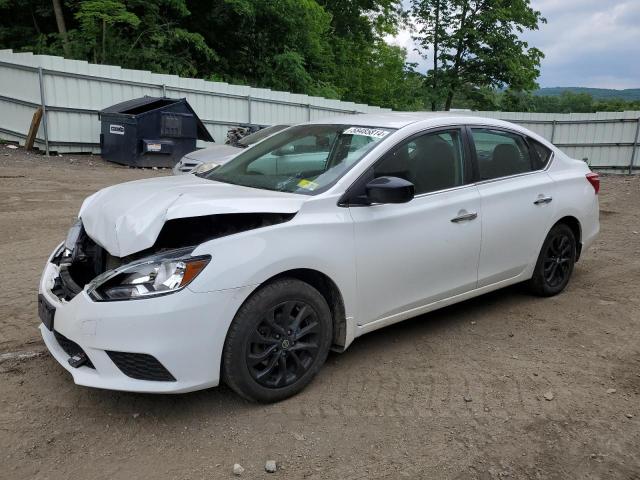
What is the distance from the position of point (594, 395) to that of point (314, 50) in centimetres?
2252

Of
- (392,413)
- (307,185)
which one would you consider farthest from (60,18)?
(392,413)

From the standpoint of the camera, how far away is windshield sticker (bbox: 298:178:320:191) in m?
3.54

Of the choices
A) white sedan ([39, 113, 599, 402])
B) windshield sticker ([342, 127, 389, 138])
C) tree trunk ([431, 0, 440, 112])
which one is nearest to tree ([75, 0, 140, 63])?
white sedan ([39, 113, 599, 402])

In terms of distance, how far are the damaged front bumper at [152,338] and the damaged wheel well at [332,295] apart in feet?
1.55

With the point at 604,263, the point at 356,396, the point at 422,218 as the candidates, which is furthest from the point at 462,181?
the point at 604,263

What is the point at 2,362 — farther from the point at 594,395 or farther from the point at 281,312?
the point at 594,395

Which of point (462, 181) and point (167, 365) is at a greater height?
point (462, 181)

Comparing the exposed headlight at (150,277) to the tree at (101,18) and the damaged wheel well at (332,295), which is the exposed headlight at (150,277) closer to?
the damaged wheel well at (332,295)

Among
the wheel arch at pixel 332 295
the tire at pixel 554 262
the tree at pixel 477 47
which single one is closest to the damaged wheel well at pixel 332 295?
the wheel arch at pixel 332 295

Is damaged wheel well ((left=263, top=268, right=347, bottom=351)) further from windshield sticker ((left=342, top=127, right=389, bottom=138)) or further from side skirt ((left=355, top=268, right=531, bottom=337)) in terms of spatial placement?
windshield sticker ((left=342, top=127, right=389, bottom=138))

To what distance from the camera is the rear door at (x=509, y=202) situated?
4.29 metres

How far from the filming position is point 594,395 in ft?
11.3

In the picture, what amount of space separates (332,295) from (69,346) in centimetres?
150

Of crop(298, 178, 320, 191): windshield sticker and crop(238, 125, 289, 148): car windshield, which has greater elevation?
crop(238, 125, 289, 148): car windshield
